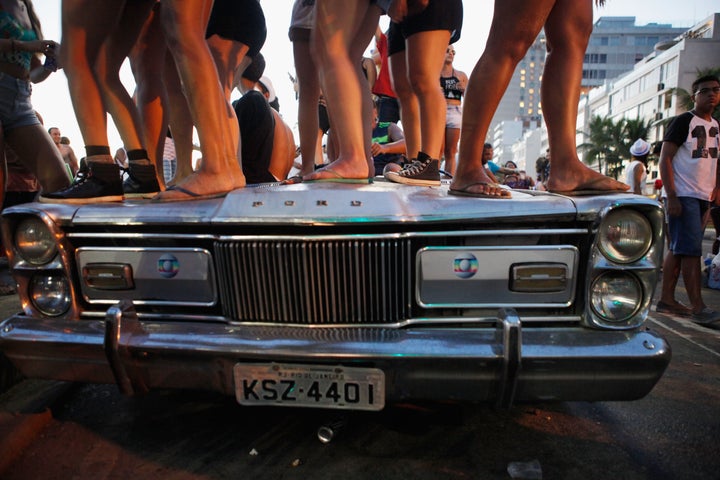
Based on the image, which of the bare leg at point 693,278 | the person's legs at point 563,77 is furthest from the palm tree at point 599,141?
the person's legs at point 563,77

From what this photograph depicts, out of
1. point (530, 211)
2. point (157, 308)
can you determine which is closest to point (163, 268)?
point (157, 308)

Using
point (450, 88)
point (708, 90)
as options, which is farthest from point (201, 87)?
point (708, 90)

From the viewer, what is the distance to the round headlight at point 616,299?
1593 mm

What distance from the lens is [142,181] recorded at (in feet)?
8.06

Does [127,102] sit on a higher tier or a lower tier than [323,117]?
lower

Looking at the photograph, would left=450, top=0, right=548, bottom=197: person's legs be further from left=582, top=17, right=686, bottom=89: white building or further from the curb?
left=582, top=17, right=686, bottom=89: white building

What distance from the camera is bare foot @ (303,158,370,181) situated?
2303 millimetres

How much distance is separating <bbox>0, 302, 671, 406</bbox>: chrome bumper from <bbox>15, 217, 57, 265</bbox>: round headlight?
0.32 meters

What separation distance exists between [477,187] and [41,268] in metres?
1.81

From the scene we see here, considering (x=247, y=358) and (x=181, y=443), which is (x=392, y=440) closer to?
(x=247, y=358)

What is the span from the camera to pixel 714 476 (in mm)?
1621

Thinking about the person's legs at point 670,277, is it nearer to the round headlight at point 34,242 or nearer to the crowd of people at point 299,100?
the crowd of people at point 299,100

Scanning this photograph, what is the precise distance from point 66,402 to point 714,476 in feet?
9.26

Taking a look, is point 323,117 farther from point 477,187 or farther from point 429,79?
point 477,187
